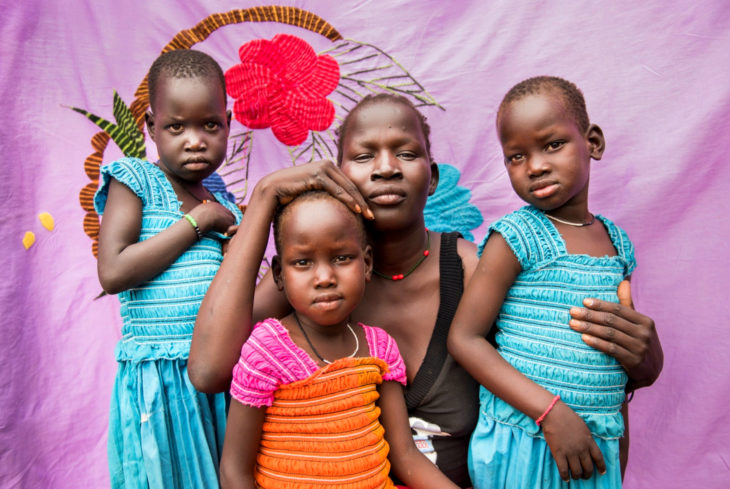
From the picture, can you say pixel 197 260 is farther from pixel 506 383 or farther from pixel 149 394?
pixel 506 383

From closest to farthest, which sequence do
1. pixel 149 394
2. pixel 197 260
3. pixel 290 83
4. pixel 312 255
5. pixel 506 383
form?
1. pixel 312 255
2. pixel 506 383
3. pixel 149 394
4. pixel 197 260
5. pixel 290 83

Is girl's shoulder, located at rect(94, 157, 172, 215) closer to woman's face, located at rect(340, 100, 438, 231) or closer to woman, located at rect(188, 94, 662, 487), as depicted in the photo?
woman, located at rect(188, 94, 662, 487)

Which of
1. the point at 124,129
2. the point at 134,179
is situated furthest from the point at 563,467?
the point at 124,129

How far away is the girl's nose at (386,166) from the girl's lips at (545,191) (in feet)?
1.24

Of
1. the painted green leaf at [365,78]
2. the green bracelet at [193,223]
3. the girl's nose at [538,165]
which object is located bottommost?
the green bracelet at [193,223]

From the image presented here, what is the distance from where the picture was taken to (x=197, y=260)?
1.55 metres

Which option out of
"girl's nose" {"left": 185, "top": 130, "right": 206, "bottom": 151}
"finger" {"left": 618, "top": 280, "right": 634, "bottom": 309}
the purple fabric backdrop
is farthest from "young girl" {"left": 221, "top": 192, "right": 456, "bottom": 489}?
the purple fabric backdrop

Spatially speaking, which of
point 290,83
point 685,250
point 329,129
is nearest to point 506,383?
point 685,250

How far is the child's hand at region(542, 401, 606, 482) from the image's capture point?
1.28 m

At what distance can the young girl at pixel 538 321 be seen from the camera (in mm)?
1353

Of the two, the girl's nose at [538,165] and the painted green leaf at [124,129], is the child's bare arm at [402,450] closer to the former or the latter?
the girl's nose at [538,165]

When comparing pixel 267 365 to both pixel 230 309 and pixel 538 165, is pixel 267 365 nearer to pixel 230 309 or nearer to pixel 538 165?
pixel 230 309

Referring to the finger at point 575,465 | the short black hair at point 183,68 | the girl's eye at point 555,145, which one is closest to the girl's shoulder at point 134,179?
the short black hair at point 183,68

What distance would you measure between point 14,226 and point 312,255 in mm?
1510
